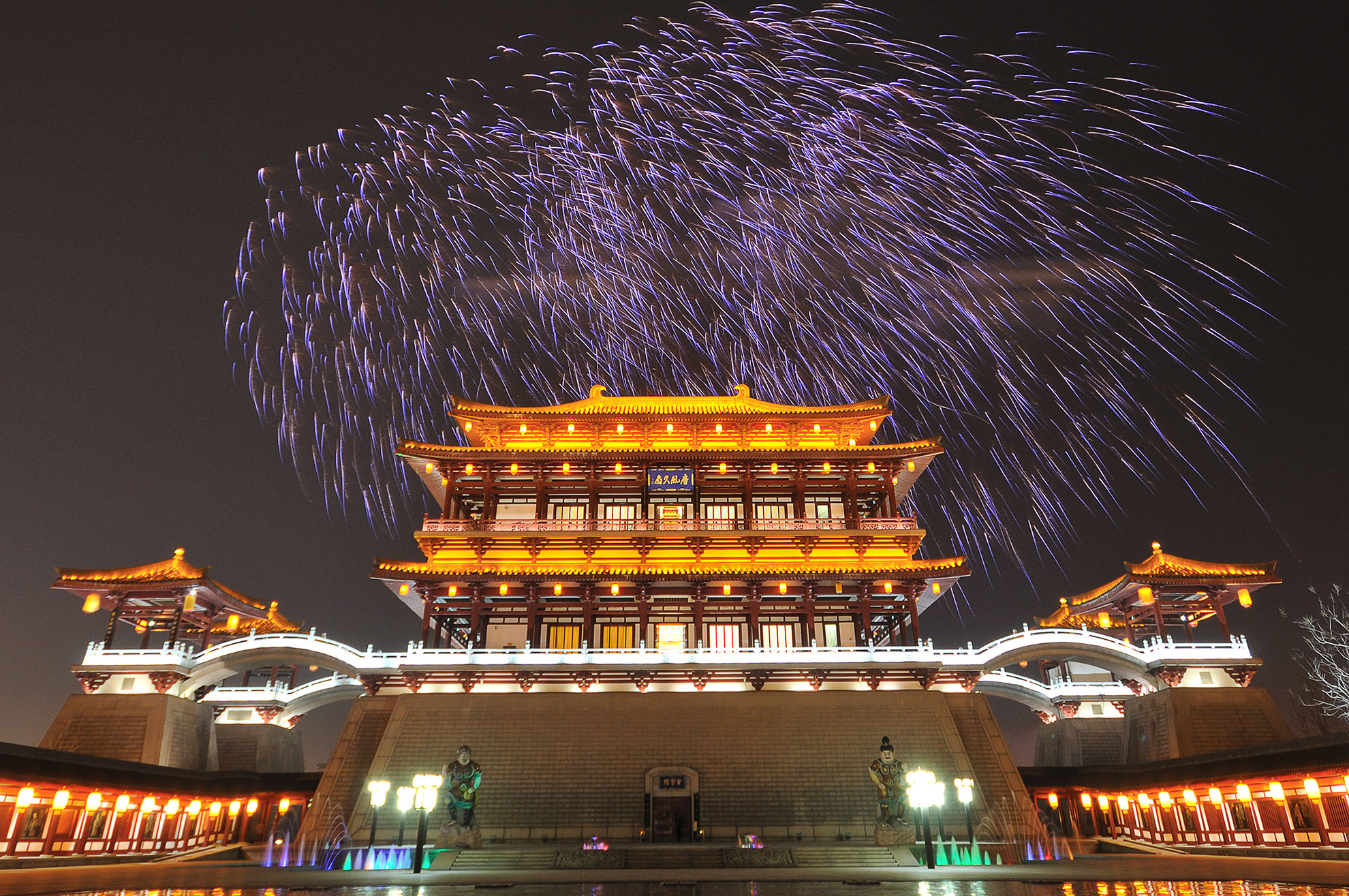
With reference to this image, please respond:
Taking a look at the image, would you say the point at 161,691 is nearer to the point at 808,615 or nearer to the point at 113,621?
the point at 113,621

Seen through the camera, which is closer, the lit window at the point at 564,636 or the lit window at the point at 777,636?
the lit window at the point at 777,636

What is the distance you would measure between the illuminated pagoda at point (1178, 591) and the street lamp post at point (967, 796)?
380 inches

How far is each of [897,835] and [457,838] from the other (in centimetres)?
1048

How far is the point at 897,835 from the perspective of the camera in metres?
17.5

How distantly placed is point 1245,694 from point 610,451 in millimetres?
22315

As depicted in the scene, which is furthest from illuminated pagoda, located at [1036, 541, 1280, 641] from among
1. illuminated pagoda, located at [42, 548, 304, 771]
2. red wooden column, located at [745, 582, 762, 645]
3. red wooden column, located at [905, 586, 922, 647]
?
illuminated pagoda, located at [42, 548, 304, 771]

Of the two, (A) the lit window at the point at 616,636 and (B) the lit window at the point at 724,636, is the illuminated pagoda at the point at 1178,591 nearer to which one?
(B) the lit window at the point at 724,636

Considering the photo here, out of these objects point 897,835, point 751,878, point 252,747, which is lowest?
point 751,878

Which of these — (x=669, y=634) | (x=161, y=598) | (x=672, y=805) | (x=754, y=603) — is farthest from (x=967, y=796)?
(x=161, y=598)

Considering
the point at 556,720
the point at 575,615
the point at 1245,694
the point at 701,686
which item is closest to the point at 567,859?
the point at 556,720

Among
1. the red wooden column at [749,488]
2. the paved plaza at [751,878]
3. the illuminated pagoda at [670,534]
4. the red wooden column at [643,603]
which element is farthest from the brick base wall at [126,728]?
the red wooden column at [749,488]

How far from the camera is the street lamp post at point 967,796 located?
54.9ft

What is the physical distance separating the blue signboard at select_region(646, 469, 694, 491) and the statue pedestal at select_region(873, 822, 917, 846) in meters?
14.2

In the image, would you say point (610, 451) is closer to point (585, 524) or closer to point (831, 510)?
point (585, 524)
